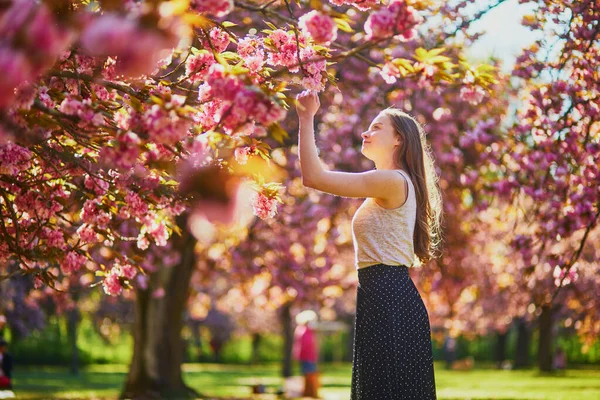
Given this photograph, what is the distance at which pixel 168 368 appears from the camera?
14125mm

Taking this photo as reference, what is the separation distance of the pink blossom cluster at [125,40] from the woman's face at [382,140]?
2012 millimetres

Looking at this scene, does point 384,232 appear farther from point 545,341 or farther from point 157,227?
point 545,341

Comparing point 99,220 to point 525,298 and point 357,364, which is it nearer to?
point 357,364

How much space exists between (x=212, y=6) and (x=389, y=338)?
1.90 m

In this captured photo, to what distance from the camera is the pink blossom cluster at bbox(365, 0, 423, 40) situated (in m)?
3.57

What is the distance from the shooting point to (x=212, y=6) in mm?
3428

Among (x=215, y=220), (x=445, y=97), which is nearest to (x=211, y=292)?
(x=445, y=97)

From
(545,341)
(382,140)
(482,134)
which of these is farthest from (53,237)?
(545,341)

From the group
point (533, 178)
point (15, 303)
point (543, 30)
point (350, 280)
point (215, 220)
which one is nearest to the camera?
point (215, 220)

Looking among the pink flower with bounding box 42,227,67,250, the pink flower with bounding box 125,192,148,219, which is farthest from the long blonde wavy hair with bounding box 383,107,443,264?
the pink flower with bounding box 42,227,67,250

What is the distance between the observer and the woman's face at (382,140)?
4516mm

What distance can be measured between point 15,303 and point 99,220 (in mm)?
21339

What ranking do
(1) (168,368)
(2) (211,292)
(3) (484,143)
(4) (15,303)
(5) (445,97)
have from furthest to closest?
1. (2) (211,292)
2. (4) (15,303)
3. (1) (168,368)
4. (5) (445,97)
5. (3) (484,143)

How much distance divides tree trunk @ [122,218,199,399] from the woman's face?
9425 mm
